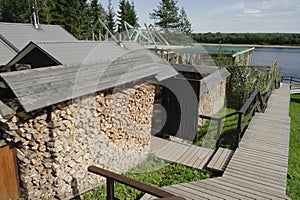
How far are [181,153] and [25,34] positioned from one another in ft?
22.5

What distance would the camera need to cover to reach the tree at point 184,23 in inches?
1578

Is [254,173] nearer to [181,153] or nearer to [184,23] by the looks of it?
[181,153]

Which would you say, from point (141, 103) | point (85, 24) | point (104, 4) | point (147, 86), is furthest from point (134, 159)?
point (104, 4)

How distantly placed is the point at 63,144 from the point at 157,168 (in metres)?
2.46

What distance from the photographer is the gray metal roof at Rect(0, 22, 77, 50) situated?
805 cm

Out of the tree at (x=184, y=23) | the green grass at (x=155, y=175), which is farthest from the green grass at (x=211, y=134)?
the tree at (x=184, y=23)

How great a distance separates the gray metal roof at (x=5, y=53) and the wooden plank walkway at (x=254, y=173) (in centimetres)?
587

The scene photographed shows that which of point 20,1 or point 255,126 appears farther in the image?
point 20,1

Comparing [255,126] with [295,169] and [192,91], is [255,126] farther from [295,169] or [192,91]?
[192,91]

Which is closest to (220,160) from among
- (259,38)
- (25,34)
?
(25,34)

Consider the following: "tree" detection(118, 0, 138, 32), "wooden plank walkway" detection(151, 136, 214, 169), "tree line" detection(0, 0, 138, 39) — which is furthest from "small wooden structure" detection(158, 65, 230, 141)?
"tree" detection(118, 0, 138, 32)

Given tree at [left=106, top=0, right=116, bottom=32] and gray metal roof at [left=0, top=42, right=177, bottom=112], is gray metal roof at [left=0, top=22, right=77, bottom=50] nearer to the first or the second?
gray metal roof at [left=0, top=42, right=177, bottom=112]

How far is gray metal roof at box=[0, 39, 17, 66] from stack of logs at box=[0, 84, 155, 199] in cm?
430

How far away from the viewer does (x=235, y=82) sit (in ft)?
37.8
